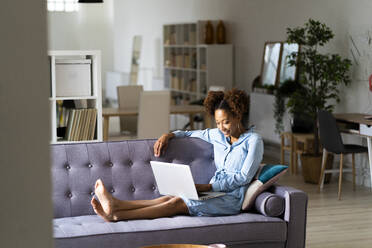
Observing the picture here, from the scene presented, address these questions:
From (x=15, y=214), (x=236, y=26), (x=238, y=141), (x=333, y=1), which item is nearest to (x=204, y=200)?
(x=238, y=141)

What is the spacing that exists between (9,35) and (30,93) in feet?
0.41

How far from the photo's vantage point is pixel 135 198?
4281 millimetres

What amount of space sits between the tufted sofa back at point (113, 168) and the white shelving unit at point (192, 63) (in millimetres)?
5831

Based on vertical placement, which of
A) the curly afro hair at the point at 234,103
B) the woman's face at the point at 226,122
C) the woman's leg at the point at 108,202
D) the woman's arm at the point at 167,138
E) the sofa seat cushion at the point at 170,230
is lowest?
the sofa seat cushion at the point at 170,230

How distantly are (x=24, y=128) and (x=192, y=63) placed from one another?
1007 centimetres

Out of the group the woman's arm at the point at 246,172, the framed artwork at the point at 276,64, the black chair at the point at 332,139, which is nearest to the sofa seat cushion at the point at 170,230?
the woman's arm at the point at 246,172

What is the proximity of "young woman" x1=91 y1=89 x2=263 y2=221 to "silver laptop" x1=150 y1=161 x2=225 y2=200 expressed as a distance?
5 centimetres

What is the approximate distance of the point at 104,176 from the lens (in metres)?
4.23

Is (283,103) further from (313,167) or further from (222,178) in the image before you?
(222,178)

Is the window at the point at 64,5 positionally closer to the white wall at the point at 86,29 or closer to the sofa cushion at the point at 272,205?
the white wall at the point at 86,29

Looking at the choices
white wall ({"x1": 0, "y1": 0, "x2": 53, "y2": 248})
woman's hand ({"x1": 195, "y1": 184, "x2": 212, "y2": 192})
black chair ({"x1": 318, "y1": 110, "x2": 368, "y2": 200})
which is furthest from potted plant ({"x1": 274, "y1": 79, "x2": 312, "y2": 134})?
white wall ({"x1": 0, "y1": 0, "x2": 53, "y2": 248})

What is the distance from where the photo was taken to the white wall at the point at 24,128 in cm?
132

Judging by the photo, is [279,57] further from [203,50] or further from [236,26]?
[203,50]

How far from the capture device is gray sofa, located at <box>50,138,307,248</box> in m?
3.66
